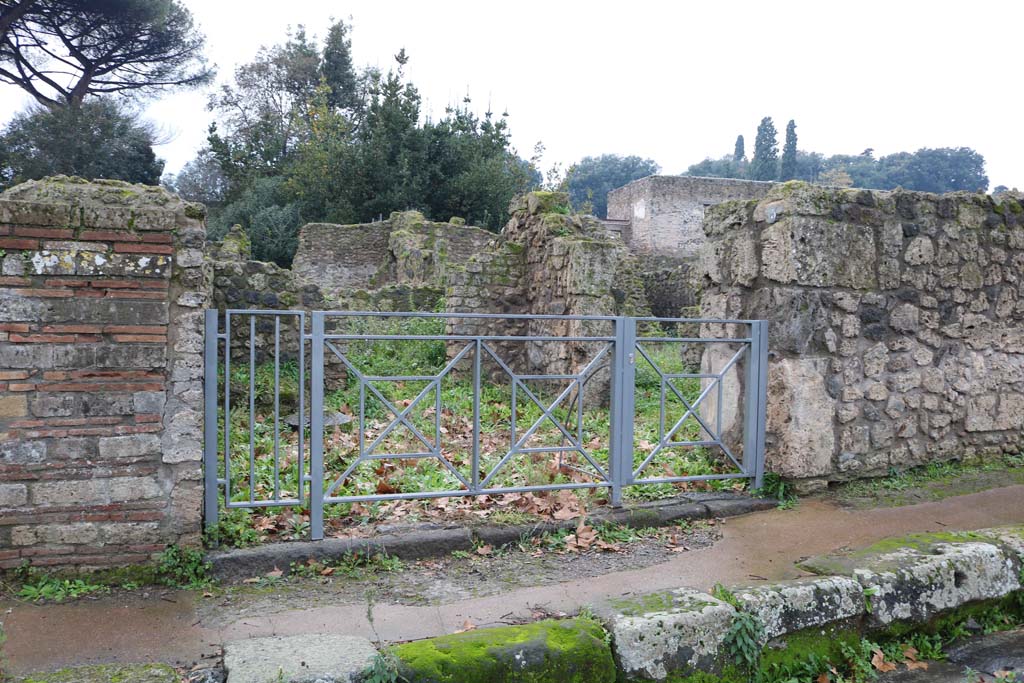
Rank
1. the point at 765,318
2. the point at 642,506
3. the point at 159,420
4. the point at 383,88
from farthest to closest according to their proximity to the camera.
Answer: the point at 383,88 → the point at 765,318 → the point at 642,506 → the point at 159,420

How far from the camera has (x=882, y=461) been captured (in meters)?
→ 5.25

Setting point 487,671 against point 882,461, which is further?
point 882,461

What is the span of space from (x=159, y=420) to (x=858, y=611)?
3.42 metres

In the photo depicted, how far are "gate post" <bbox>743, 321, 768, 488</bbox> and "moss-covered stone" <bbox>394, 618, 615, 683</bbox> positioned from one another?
2.45 metres

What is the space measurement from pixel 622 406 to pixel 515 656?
83.2 inches

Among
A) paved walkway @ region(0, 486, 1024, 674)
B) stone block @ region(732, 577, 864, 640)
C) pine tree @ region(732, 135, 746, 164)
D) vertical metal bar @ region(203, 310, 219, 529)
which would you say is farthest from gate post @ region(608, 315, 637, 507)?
pine tree @ region(732, 135, 746, 164)

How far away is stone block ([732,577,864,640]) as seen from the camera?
125 inches

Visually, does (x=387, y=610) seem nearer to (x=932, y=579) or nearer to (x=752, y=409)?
(x=932, y=579)

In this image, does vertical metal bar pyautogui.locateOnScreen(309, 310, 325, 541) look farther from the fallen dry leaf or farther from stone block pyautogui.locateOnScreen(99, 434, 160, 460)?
the fallen dry leaf

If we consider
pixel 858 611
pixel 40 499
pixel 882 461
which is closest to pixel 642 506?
pixel 858 611

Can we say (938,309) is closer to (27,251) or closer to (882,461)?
(882,461)

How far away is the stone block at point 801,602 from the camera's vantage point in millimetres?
3180

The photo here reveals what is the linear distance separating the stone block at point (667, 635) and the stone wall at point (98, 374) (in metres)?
2.18

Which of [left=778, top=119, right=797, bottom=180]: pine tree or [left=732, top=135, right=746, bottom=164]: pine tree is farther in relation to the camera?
[left=732, top=135, right=746, bottom=164]: pine tree
